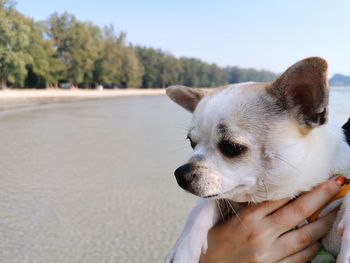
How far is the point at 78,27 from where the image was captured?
229 ft

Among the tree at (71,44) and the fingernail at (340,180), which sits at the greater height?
the tree at (71,44)

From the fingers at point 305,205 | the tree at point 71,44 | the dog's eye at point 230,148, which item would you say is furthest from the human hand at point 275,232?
the tree at point 71,44

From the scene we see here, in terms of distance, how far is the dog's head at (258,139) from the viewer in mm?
2127

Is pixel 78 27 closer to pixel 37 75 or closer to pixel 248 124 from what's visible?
pixel 37 75

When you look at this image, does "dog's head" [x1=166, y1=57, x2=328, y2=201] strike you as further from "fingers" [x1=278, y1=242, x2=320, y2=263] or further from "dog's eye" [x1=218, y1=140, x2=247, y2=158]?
"fingers" [x1=278, y1=242, x2=320, y2=263]

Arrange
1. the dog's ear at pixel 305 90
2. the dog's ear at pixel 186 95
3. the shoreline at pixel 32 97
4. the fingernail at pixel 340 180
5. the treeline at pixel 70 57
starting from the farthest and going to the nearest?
the treeline at pixel 70 57 < the shoreline at pixel 32 97 < the dog's ear at pixel 186 95 < the fingernail at pixel 340 180 < the dog's ear at pixel 305 90

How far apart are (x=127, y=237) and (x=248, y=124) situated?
3500 millimetres

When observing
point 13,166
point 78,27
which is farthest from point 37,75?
point 13,166

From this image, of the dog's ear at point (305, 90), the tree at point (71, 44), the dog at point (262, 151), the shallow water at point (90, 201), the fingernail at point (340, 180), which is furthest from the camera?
the tree at point (71, 44)

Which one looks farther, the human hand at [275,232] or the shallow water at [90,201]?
the shallow water at [90,201]

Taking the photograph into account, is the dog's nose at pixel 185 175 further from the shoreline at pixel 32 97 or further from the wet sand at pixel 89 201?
the shoreline at pixel 32 97

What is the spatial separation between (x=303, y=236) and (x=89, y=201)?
4914 mm

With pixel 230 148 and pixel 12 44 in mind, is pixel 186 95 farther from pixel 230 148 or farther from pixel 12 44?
pixel 12 44

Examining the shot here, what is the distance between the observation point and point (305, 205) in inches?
87.6
